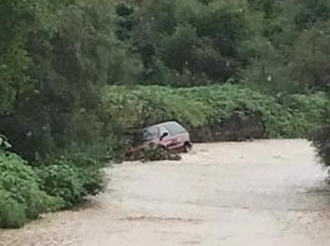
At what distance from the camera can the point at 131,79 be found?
5344 centimetres

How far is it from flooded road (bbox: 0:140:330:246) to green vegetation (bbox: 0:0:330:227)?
3.39 ft

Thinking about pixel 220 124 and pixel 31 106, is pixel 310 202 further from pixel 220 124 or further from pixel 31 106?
pixel 220 124

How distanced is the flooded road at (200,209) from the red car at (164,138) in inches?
80.7

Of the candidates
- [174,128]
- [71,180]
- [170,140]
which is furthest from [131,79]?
[71,180]

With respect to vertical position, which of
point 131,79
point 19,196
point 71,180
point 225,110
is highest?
point 131,79

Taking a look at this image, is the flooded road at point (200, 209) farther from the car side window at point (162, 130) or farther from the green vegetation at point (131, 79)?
the car side window at point (162, 130)

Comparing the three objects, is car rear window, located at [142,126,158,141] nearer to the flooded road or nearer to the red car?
the red car

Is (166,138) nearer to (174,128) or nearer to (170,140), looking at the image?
(170,140)

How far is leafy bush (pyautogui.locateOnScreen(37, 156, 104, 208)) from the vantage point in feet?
76.0

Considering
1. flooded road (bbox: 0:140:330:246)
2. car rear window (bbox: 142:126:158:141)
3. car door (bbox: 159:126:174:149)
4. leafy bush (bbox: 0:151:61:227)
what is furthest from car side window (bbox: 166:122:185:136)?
leafy bush (bbox: 0:151:61:227)

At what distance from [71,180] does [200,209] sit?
300 cm

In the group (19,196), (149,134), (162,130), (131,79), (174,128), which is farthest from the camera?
(131,79)

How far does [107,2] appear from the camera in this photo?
99.3ft

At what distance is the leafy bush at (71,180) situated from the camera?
76.0 ft
